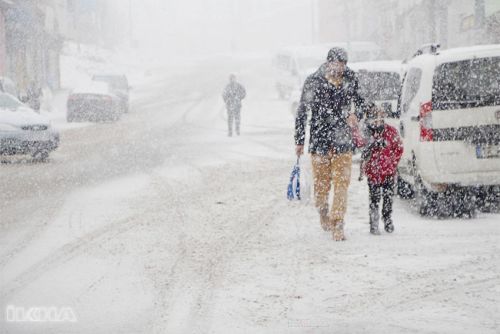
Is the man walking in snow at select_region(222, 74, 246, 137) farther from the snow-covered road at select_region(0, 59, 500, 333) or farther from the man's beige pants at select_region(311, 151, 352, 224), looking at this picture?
the man's beige pants at select_region(311, 151, 352, 224)

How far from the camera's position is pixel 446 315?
5.58 meters

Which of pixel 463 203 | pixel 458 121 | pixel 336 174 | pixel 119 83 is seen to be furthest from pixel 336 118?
pixel 119 83

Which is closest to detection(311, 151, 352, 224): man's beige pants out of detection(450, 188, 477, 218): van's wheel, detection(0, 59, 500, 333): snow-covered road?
→ detection(0, 59, 500, 333): snow-covered road

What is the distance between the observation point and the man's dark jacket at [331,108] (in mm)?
8250

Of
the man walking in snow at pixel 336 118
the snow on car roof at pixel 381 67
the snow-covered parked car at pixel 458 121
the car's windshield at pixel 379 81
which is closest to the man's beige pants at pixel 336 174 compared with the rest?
the man walking in snow at pixel 336 118

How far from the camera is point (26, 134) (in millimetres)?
16141

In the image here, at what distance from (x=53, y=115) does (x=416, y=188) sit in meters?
25.4

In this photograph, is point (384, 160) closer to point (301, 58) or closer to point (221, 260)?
point (221, 260)

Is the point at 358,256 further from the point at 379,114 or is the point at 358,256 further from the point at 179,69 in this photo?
the point at 179,69

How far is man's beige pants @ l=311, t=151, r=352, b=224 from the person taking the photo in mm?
8234

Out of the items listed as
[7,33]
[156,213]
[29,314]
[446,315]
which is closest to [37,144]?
[156,213]

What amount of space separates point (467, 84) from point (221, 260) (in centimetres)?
368

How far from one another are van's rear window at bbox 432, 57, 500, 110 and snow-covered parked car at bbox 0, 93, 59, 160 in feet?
30.9

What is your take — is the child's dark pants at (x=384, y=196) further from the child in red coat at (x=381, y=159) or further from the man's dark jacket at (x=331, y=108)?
the man's dark jacket at (x=331, y=108)
